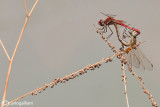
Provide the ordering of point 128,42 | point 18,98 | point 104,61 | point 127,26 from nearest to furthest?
point 18,98 < point 104,61 < point 128,42 < point 127,26

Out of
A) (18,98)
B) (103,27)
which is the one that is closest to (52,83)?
(18,98)

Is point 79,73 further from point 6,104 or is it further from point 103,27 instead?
point 103,27

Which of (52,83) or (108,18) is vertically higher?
(108,18)

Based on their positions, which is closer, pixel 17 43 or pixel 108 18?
pixel 17 43

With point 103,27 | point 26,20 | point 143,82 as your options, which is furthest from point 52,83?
point 103,27

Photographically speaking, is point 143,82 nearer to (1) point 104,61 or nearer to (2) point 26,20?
(1) point 104,61

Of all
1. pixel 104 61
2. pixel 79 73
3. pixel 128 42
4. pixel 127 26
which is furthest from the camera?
pixel 127 26

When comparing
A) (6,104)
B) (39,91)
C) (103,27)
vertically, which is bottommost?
(6,104)

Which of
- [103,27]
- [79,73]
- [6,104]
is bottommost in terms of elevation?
[6,104]

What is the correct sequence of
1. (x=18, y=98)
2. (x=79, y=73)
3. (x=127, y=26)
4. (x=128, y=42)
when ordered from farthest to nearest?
1. (x=127, y=26)
2. (x=128, y=42)
3. (x=79, y=73)
4. (x=18, y=98)
